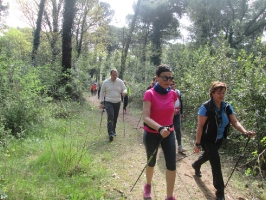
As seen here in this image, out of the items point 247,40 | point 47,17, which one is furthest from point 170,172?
point 47,17

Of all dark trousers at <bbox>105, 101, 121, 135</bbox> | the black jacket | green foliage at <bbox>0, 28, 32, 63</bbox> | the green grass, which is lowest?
the green grass

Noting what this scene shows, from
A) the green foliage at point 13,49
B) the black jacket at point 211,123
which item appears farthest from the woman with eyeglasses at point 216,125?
the green foliage at point 13,49

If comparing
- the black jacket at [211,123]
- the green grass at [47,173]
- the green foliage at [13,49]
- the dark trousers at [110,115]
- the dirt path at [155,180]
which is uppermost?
the green foliage at [13,49]

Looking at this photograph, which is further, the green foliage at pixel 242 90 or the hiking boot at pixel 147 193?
the green foliage at pixel 242 90

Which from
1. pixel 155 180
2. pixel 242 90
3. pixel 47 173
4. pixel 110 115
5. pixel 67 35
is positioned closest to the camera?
pixel 47 173

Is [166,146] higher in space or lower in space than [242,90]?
lower

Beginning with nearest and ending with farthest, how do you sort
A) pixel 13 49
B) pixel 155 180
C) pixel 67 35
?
pixel 155 180 → pixel 13 49 → pixel 67 35

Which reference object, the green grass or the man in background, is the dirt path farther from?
the man in background

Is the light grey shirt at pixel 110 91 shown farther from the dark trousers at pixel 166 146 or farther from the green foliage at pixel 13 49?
the green foliage at pixel 13 49

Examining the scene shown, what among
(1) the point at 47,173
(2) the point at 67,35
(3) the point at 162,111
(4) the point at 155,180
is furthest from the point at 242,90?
(2) the point at 67,35

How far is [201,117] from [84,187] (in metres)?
2.21

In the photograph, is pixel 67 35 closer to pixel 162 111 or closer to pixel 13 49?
pixel 13 49

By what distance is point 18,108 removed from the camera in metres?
5.85

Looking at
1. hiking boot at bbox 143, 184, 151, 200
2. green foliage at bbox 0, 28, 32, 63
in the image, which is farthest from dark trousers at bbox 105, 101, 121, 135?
green foliage at bbox 0, 28, 32, 63
